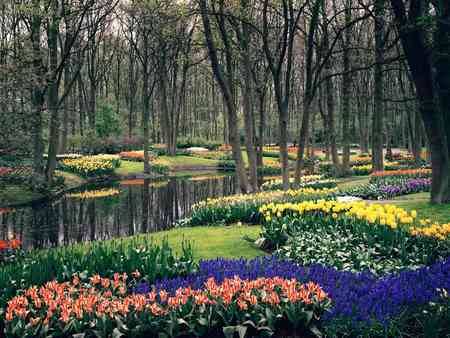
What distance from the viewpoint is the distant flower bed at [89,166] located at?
31250 mm

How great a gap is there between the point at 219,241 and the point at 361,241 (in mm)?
3085

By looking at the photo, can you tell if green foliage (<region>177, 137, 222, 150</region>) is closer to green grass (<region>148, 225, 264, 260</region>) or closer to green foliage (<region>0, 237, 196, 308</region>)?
green grass (<region>148, 225, 264, 260</region>)

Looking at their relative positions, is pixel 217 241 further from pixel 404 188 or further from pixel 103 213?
pixel 103 213

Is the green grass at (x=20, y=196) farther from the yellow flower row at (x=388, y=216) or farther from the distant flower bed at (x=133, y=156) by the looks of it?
the distant flower bed at (x=133, y=156)

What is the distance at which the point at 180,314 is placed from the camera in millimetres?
4883

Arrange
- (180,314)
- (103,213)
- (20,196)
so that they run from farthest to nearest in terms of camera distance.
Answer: (20,196) → (103,213) → (180,314)

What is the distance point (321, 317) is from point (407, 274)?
1316 mm

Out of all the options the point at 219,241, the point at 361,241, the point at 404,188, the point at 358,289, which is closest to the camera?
the point at 358,289

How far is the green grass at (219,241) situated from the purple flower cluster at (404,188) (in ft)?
19.9

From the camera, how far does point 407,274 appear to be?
5.43 meters

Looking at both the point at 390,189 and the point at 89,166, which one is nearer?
the point at 390,189

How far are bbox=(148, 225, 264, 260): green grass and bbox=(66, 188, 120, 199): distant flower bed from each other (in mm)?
13792

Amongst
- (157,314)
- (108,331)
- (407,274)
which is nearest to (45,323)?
(108,331)

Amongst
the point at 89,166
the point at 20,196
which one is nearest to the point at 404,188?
the point at 20,196
